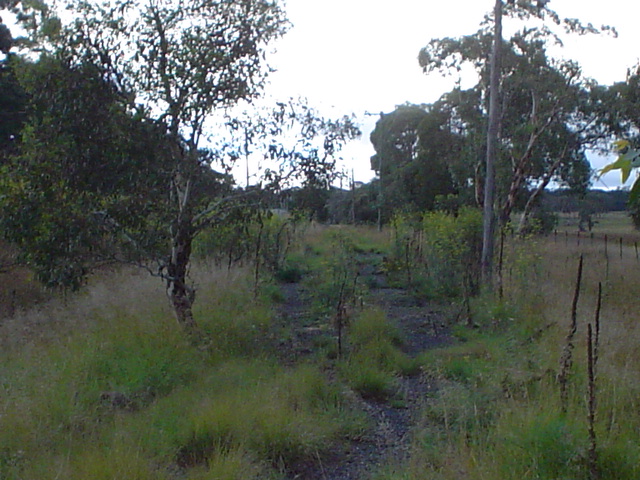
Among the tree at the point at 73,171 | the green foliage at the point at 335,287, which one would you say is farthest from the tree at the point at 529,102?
the tree at the point at 73,171

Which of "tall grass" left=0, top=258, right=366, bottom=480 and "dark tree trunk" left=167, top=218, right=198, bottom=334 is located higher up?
"dark tree trunk" left=167, top=218, right=198, bottom=334

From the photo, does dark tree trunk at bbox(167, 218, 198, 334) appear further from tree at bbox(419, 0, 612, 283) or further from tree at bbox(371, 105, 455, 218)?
tree at bbox(371, 105, 455, 218)

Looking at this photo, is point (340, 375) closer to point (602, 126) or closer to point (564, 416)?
point (564, 416)

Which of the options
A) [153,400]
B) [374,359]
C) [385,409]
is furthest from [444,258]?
[153,400]

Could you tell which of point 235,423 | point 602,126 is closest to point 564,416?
point 235,423

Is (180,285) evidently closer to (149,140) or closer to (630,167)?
(149,140)

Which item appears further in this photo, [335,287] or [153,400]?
[335,287]

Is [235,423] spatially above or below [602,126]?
below

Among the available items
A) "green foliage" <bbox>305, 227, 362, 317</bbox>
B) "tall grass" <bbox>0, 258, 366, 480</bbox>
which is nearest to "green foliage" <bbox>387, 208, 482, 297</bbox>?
"green foliage" <bbox>305, 227, 362, 317</bbox>

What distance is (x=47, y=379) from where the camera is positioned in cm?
715

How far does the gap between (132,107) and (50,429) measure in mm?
3974

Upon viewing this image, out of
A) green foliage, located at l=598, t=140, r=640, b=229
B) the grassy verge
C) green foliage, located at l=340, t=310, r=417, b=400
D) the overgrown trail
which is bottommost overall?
the overgrown trail

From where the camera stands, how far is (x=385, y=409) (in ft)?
25.0

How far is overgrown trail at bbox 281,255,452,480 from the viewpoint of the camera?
19.5 feet
